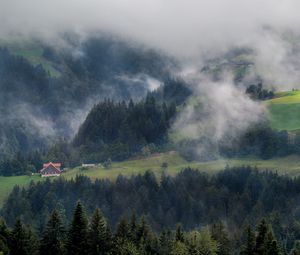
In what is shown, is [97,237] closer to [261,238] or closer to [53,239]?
[53,239]

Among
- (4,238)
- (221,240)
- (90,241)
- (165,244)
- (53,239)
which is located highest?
(4,238)

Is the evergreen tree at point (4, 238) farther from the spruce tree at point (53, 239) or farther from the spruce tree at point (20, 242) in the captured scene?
the spruce tree at point (53, 239)

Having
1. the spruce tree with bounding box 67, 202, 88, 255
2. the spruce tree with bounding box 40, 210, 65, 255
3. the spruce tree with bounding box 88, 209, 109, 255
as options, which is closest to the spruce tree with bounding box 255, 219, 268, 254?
the spruce tree with bounding box 88, 209, 109, 255

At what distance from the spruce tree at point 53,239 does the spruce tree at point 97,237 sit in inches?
221

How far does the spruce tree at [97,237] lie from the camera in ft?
446

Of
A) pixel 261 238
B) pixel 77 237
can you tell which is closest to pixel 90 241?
pixel 77 237

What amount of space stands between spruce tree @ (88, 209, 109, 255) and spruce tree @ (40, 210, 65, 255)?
5.60 m

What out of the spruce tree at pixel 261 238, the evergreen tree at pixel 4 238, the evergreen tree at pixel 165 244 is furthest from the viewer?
the evergreen tree at pixel 165 244

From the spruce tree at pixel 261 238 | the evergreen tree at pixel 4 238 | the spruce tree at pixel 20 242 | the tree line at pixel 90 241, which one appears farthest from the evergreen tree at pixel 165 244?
the evergreen tree at pixel 4 238

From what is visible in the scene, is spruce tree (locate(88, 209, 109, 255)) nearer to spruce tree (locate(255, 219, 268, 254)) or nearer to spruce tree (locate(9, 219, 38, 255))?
spruce tree (locate(9, 219, 38, 255))

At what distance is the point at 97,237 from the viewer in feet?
447

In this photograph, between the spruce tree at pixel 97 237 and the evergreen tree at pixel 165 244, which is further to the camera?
the evergreen tree at pixel 165 244

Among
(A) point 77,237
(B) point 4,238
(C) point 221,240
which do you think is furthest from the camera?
(C) point 221,240

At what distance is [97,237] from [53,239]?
8.69 m
